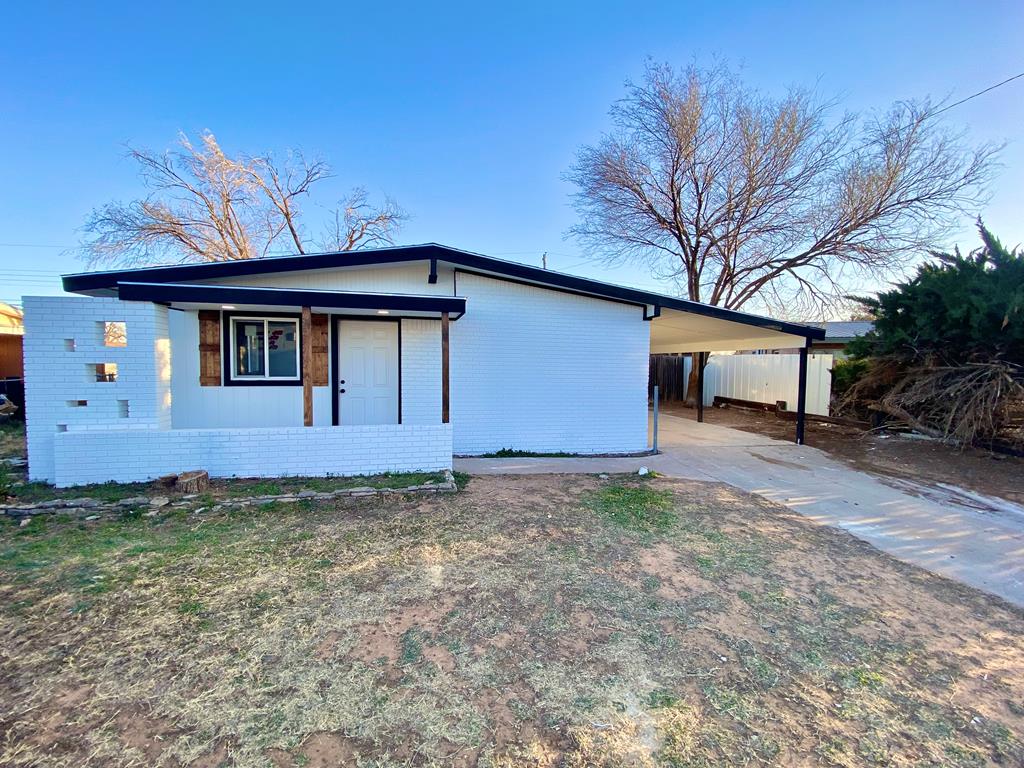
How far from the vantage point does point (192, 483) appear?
200 inches

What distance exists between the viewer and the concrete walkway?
3.92 m

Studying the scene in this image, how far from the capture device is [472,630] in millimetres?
2699

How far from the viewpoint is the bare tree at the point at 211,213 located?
54.3 feet

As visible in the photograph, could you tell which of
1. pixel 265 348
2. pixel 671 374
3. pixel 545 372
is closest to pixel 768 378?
pixel 671 374

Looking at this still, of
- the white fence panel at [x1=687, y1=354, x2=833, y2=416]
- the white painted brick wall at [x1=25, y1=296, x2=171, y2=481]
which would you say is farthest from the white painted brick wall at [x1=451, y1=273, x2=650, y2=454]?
the white fence panel at [x1=687, y1=354, x2=833, y2=416]

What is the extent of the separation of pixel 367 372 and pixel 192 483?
2.97m

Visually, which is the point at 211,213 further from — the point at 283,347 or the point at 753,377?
the point at 753,377

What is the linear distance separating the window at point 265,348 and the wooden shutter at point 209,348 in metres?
0.21

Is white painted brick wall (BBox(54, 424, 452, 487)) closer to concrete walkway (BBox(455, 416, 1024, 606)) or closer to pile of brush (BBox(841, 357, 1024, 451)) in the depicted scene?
concrete walkway (BBox(455, 416, 1024, 606))

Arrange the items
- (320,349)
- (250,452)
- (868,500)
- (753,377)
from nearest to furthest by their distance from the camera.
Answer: (868,500) → (250,452) → (320,349) → (753,377)

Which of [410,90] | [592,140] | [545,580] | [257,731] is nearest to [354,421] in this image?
[545,580]

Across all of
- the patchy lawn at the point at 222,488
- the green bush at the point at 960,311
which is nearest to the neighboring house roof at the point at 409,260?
the green bush at the point at 960,311

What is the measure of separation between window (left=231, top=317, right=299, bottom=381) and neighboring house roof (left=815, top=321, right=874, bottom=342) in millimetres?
14059

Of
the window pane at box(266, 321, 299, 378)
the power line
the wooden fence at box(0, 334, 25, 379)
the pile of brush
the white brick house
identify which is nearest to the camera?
the white brick house
